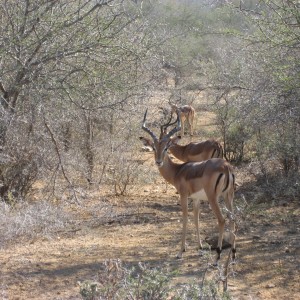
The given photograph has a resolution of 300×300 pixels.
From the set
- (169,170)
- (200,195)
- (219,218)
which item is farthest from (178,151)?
(219,218)

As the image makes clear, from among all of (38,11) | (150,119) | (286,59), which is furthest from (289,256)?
(150,119)

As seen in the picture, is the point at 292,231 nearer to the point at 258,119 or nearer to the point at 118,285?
the point at 258,119

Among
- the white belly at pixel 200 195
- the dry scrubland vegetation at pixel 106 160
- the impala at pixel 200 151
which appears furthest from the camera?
the impala at pixel 200 151

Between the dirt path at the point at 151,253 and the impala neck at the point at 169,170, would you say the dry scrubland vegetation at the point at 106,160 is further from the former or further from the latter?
the impala neck at the point at 169,170

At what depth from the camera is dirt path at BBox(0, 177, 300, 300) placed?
6.45 meters

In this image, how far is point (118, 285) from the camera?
14.4ft

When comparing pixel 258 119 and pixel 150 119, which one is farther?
pixel 150 119

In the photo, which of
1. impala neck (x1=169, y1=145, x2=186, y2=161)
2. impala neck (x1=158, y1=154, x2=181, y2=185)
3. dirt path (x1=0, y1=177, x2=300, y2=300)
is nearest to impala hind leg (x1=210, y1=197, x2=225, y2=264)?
dirt path (x1=0, y1=177, x2=300, y2=300)

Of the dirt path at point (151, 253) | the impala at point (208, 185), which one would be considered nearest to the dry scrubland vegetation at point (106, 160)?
the dirt path at point (151, 253)

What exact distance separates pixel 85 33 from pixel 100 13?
0.63m

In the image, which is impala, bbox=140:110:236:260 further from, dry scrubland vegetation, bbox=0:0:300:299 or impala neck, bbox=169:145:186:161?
impala neck, bbox=169:145:186:161

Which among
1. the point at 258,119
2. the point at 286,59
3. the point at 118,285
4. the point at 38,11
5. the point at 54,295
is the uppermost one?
the point at 38,11

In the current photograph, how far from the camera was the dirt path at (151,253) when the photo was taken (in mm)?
6445

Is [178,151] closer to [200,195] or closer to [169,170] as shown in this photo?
[169,170]
